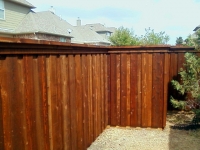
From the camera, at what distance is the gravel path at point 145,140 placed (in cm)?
354

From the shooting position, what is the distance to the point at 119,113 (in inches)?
178

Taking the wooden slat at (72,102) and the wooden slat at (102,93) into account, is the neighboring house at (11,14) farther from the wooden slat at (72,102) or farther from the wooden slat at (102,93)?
the wooden slat at (72,102)

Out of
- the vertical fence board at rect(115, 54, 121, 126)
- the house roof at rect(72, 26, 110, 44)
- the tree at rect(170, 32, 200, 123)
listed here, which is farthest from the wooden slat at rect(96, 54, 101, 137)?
the house roof at rect(72, 26, 110, 44)

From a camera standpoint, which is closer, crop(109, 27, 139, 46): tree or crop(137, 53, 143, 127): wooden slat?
crop(137, 53, 143, 127): wooden slat

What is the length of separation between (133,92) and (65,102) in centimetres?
217

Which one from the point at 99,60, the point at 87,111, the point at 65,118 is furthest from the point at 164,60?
the point at 65,118

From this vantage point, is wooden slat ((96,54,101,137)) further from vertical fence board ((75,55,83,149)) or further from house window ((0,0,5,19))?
house window ((0,0,5,19))

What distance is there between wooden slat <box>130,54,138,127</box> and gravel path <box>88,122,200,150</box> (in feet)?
0.80

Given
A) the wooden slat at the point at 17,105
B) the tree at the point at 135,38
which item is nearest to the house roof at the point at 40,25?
the tree at the point at 135,38

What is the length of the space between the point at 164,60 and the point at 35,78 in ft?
9.90

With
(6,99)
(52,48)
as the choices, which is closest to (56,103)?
(52,48)

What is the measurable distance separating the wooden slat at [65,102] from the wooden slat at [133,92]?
206 cm

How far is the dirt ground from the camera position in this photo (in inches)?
139

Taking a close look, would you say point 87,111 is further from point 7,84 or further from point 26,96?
point 7,84
